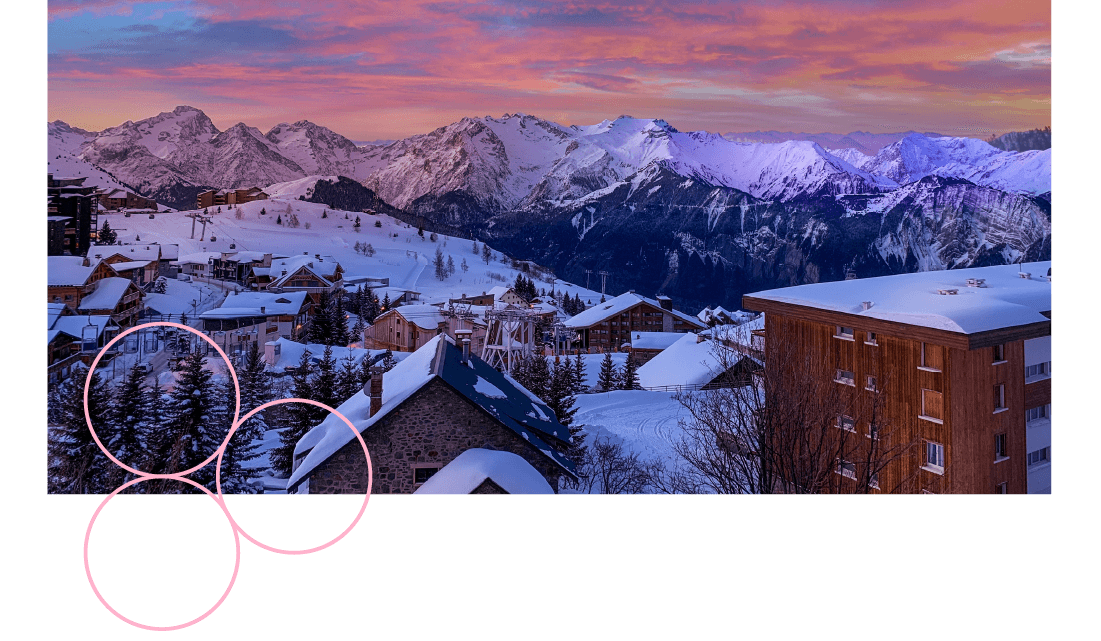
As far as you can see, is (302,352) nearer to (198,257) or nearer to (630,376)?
(198,257)

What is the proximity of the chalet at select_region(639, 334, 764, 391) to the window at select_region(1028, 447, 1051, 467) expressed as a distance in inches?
89.0

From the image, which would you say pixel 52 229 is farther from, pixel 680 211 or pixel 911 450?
pixel 911 450

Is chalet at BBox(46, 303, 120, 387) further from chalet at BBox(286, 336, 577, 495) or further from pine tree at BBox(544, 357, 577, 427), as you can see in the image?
pine tree at BBox(544, 357, 577, 427)

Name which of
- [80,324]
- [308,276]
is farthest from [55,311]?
[308,276]

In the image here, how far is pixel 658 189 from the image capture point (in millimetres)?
9336

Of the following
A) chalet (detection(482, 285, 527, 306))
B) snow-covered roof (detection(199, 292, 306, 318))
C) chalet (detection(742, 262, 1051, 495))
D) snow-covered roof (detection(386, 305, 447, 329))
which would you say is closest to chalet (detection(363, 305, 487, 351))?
snow-covered roof (detection(386, 305, 447, 329))

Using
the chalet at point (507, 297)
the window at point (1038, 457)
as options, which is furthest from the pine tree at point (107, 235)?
the window at point (1038, 457)

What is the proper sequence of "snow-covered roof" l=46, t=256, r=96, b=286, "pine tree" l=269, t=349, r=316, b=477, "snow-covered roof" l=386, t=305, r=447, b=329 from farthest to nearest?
1. "snow-covered roof" l=386, t=305, r=447, b=329
2. "snow-covered roof" l=46, t=256, r=96, b=286
3. "pine tree" l=269, t=349, r=316, b=477

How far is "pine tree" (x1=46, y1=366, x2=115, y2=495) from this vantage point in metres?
7.25
